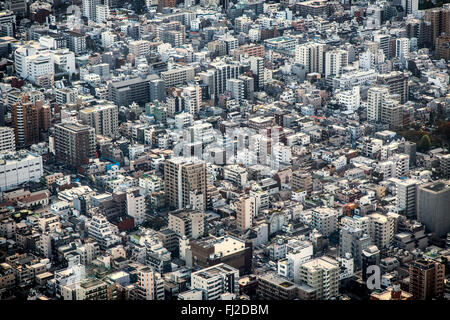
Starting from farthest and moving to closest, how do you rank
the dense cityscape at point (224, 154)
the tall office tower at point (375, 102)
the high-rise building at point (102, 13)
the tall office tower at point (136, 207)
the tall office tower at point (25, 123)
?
the high-rise building at point (102, 13)
the tall office tower at point (375, 102)
the tall office tower at point (25, 123)
the tall office tower at point (136, 207)
the dense cityscape at point (224, 154)

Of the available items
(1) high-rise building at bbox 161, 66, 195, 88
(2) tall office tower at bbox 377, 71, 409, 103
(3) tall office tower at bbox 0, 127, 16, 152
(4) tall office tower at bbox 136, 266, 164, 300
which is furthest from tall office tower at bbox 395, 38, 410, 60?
(4) tall office tower at bbox 136, 266, 164, 300

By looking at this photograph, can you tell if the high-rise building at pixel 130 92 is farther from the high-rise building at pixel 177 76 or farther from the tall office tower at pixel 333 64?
the tall office tower at pixel 333 64

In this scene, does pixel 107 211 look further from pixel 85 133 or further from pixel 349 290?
pixel 349 290

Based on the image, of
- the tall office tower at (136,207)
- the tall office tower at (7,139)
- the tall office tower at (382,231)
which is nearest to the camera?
the tall office tower at (382,231)

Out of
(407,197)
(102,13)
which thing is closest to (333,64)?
(102,13)

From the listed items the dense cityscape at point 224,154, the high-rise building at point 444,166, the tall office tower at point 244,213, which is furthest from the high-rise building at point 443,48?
the tall office tower at point 244,213
